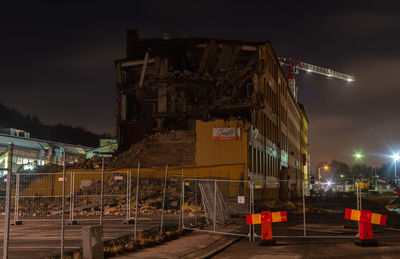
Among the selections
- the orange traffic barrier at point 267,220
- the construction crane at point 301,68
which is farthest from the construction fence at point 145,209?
the construction crane at point 301,68

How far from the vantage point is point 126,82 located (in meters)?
52.4

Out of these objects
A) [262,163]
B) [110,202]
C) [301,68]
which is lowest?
[110,202]

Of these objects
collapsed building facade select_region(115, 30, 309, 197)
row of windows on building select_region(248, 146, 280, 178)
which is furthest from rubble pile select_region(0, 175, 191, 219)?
row of windows on building select_region(248, 146, 280, 178)

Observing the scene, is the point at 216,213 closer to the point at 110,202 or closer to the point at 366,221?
the point at 366,221

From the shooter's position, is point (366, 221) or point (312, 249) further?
point (366, 221)

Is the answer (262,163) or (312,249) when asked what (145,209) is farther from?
(262,163)

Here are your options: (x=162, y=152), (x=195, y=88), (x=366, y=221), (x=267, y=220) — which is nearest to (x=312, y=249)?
(x=267, y=220)

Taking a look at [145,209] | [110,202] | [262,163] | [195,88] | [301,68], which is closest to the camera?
[145,209]

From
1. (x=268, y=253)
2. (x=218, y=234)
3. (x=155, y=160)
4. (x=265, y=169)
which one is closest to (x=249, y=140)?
(x=155, y=160)

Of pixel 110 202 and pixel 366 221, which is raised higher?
pixel 366 221

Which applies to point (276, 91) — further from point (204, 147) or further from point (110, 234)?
point (110, 234)

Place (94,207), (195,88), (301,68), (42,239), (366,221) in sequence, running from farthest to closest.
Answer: (301,68), (195,88), (94,207), (42,239), (366,221)

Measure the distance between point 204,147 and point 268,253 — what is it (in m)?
26.7

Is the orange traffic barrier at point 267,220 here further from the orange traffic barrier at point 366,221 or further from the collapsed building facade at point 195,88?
the collapsed building facade at point 195,88
